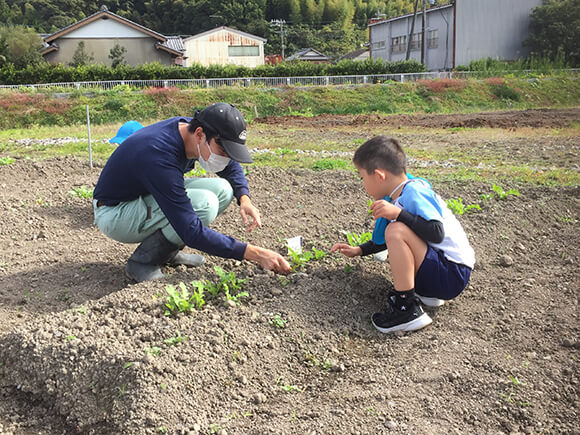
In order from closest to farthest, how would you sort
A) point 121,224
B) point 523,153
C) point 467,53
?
1. point 121,224
2. point 523,153
3. point 467,53

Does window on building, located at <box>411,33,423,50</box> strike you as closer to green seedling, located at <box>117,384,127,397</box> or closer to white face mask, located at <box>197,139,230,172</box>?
white face mask, located at <box>197,139,230,172</box>

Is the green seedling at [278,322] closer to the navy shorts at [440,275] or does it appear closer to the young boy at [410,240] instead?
the young boy at [410,240]

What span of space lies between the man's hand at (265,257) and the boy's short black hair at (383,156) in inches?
32.3

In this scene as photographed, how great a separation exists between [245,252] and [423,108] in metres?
22.5

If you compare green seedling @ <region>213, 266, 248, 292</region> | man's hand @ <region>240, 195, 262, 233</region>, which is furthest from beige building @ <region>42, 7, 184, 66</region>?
green seedling @ <region>213, 266, 248, 292</region>

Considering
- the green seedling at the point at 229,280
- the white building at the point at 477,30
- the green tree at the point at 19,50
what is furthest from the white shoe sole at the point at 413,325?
the white building at the point at 477,30

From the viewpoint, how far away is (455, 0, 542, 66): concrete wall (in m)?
39.2

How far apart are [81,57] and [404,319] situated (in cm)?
3996

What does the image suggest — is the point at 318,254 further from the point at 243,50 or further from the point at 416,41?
the point at 243,50

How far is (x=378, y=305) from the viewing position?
346 centimetres

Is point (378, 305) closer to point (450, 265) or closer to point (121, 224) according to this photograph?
point (450, 265)

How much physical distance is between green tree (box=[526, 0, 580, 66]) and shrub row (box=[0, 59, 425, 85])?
12.9 meters

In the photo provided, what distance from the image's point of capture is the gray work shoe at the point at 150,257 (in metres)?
3.75

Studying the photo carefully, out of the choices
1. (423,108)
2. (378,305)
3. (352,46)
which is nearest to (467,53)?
(423,108)
